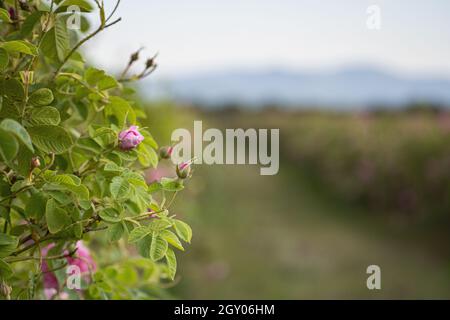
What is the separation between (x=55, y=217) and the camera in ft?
2.93

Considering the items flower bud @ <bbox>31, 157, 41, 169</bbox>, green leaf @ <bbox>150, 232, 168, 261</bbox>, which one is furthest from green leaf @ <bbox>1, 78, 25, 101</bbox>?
green leaf @ <bbox>150, 232, 168, 261</bbox>

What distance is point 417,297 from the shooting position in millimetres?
4160

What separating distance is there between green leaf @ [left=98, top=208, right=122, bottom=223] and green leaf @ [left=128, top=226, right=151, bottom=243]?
0.05m

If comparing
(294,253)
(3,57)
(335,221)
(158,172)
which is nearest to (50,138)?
(3,57)

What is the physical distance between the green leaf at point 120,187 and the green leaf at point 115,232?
0.18ft

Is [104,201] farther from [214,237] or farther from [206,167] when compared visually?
[206,167]

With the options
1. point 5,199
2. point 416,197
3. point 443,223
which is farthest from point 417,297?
point 5,199

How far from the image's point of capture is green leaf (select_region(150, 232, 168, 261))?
831 millimetres

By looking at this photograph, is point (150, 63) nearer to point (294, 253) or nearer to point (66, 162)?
point (66, 162)

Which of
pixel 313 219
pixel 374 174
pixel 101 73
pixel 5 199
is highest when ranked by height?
pixel 374 174

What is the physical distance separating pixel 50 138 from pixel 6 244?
0.21m

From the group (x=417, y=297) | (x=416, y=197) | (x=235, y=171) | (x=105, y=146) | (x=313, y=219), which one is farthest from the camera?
(x=235, y=171)

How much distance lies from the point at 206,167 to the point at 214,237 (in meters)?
2.41

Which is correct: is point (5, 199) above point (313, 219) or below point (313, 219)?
below
